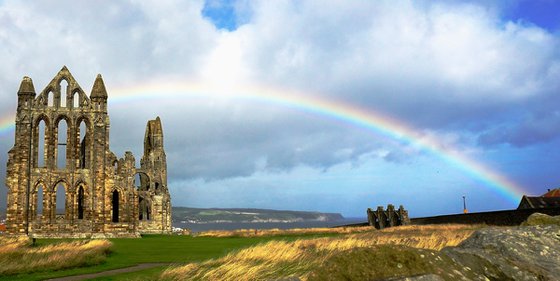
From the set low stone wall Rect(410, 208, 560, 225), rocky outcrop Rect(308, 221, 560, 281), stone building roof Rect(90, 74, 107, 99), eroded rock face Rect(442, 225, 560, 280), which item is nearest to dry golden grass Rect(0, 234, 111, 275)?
rocky outcrop Rect(308, 221, 560, 281)

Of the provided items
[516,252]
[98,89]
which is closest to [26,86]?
[98,89]

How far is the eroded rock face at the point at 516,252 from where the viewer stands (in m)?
5.96

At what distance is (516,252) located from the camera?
673cm

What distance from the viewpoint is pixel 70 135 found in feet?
163

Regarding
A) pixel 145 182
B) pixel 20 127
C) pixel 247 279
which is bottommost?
pixel 247 279

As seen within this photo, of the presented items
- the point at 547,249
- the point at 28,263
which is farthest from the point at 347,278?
the point at 28,263

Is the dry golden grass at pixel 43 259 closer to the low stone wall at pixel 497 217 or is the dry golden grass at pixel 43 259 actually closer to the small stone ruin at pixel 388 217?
the low stone wall at pixel 497 217

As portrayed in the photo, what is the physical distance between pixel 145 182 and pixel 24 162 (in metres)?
20.7

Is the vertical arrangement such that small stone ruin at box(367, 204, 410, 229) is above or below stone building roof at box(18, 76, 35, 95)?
below

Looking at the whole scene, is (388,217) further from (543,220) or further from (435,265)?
(435,265)

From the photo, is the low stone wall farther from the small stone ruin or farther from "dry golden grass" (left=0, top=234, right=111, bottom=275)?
"dry golden grass" (left=0, top=234, right=111, bottom=275)

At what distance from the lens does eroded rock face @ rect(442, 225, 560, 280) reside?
19.6 feet

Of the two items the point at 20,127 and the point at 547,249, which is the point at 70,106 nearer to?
the point at 20,127

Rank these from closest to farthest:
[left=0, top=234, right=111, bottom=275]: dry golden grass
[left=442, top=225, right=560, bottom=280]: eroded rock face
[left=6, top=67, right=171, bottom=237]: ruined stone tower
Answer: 1. [left=442, top=225, right=560, bottom=280]: eroded rock face
2. [left=0, top=234, right=111, bottom=275]: dry golden grass
3. [left=6, top=67, right=171, bottom=237]: ruined stone tower
